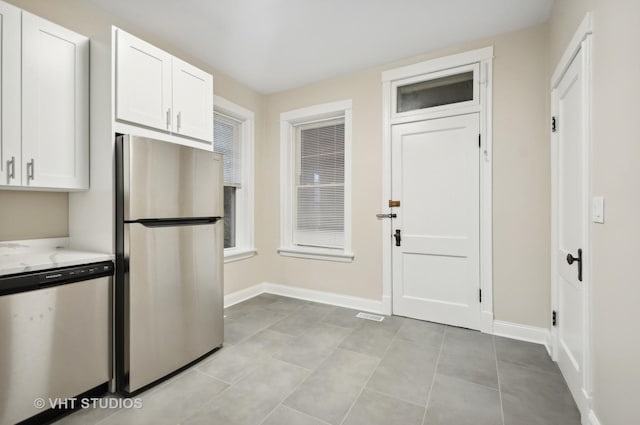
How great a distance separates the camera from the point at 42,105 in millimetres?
1797

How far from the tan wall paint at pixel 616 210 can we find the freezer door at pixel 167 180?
238 centimetres

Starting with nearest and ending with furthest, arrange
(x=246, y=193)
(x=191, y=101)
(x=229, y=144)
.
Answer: (x=191, y=101)
(x=229, y=144)
(x=246, y=193)

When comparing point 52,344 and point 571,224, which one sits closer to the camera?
point 52,344

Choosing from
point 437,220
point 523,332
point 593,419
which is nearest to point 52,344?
point 593,419

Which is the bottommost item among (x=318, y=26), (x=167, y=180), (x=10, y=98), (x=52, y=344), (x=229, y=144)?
(x=52, y=344)

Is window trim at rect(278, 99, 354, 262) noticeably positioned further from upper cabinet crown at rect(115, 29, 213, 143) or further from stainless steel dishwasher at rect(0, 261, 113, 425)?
stainless steel dishwasher at rect(0, 261, 113, 425)

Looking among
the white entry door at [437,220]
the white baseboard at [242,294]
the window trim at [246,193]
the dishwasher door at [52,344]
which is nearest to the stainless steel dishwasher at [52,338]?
the dishwasher door at [52,344]

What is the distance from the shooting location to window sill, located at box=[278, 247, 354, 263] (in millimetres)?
3487

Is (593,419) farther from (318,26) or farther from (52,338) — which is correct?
(318,26)

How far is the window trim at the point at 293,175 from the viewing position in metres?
3.46

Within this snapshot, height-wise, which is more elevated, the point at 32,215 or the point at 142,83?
the point at 142,83

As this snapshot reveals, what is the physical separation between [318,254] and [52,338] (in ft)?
8.36

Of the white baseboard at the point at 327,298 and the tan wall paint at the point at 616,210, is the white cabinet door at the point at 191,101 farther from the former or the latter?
the tan wall paint at the point at 616,210

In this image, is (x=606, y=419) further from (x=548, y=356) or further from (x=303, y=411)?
(x=303, y=411)
